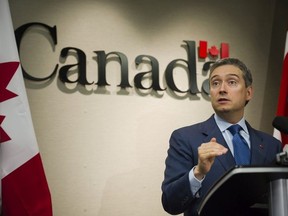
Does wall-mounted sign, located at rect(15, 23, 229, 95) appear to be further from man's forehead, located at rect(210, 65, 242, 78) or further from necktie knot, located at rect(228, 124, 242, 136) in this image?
necktie knot, located at rect(228, 124, 242, 136)

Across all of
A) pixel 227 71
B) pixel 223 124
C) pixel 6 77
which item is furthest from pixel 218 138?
pixel 6 77

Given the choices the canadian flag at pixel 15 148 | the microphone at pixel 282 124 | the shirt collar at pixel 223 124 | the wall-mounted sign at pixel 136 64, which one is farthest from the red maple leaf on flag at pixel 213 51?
the microphone at pixel 282 124

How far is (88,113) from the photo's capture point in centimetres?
249

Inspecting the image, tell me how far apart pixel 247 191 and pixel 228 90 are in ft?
3.44

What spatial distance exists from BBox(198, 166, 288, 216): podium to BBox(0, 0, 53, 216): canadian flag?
1454mm

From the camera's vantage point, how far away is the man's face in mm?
1790

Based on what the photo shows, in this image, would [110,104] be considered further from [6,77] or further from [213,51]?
[213,51]

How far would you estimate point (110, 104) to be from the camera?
254cm

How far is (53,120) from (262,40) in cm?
203

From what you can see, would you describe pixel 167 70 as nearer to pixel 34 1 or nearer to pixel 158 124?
pixel 158 124

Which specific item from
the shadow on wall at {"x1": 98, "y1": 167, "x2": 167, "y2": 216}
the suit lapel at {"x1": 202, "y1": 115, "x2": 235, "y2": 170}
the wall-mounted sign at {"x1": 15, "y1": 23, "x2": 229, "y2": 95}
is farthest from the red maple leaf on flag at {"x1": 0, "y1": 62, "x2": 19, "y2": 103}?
the suit lapel at {"x1": 202, "y1": 115, "x2": 235, "y2": 170}

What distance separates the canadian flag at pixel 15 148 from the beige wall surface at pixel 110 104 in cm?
34

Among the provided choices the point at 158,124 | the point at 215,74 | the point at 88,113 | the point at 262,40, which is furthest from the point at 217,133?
the point at 262,40

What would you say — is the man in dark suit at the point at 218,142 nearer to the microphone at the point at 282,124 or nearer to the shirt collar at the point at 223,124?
the shirt collar at the point at 223,124
